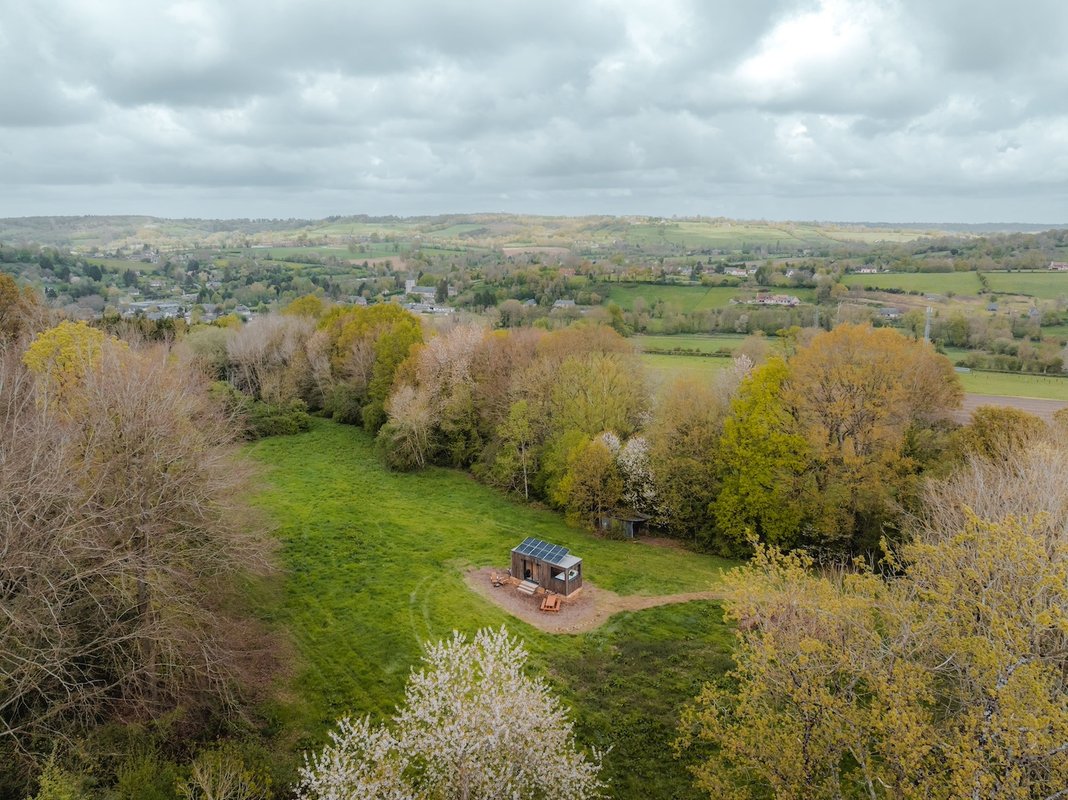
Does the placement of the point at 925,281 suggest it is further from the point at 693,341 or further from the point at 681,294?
the point at 693,341

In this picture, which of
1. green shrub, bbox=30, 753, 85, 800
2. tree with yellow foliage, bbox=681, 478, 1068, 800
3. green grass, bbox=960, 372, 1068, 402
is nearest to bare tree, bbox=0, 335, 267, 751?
green shrub, bbox=30, 753, 85, 800

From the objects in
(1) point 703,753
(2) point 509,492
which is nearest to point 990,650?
(1) point 703,753

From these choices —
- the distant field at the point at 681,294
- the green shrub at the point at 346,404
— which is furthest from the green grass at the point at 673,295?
the green shrub at the point at 346,404

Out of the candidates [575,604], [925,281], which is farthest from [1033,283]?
[575,604]

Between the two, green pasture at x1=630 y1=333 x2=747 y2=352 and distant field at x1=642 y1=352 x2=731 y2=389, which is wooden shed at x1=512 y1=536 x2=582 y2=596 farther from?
green pasture at x1=630 y1=333 x2=747 y2=352

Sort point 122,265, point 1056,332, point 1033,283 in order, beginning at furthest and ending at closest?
1. point 122,265
2. point 1033,283
3. point 1056,332
